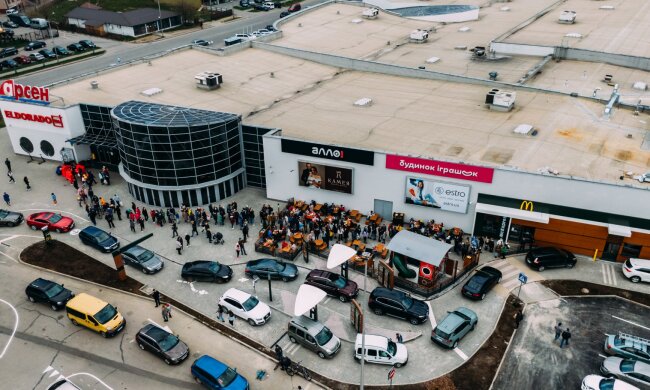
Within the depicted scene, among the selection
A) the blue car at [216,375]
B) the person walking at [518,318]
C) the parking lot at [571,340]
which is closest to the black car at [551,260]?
the parking lot at [571,340]

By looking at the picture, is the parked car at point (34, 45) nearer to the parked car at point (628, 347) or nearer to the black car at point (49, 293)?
the black car at point (49, 293)

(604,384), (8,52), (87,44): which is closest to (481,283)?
(604,384)

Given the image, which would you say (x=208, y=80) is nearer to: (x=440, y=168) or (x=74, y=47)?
(x=440, y=168)

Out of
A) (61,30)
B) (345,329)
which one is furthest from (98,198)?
(61,30)

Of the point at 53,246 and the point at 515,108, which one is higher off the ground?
the point at 515,108

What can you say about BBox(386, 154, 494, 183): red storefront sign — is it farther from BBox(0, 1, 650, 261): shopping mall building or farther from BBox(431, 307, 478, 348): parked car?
BBox(431, 307, 478, 348): parked car

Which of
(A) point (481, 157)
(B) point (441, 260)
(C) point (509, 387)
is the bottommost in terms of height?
(C) point (509, 387)

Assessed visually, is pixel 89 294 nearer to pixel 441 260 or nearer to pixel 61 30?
pixel 441 260
